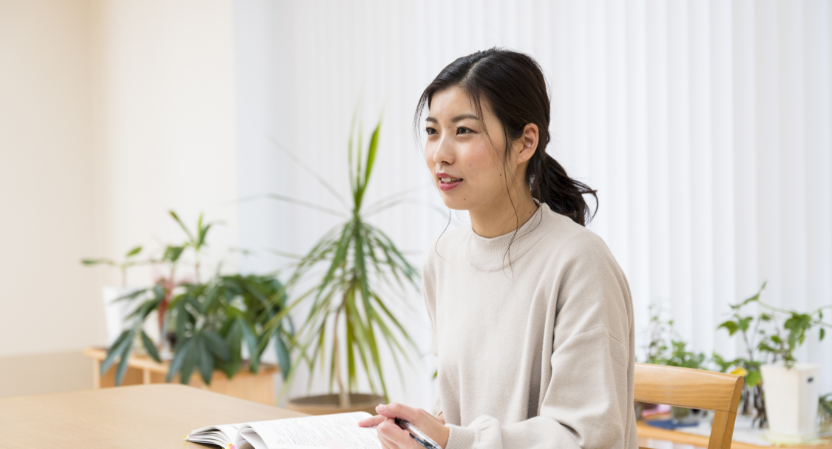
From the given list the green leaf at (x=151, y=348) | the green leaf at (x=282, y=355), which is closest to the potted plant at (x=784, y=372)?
A: the green leaf at (x=282, y=355)

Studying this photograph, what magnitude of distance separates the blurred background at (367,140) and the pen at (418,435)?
5.10 feet

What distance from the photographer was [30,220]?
435 centimetres

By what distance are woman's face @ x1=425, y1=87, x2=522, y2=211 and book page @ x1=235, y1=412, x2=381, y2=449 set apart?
15.0 inches

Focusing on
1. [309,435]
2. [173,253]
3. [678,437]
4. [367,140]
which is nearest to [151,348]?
[173,253]

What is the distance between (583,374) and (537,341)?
0.12 meters

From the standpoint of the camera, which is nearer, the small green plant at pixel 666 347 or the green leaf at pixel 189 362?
the small green plant at pixel 666 347

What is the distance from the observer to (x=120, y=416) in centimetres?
136

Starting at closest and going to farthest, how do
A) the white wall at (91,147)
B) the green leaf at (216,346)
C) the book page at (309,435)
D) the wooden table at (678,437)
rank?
the book page at (309,435) → the wooden table at (678,437) → the green leaf at (216,346) → the white wall at (91,147)

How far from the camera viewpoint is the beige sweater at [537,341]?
1010 mm

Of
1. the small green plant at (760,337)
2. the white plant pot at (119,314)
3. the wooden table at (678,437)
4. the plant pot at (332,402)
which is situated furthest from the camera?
the white plant pot at (119,314)

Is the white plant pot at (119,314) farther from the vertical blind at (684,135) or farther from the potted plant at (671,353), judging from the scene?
the potted plant at (671,353)

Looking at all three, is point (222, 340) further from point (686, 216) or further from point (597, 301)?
point (597, 301)

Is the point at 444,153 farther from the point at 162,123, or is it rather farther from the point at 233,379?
the point at 162,123

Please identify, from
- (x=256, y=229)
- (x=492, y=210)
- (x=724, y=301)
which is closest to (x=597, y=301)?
(x=492, y=210)
